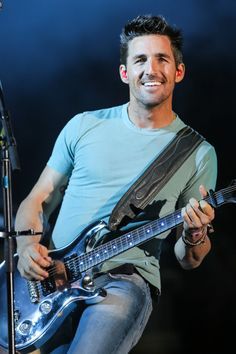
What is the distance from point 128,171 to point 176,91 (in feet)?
2.23

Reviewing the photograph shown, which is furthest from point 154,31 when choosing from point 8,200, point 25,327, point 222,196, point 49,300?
point 25,327

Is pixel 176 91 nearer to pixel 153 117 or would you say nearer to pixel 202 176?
pixel 153 117

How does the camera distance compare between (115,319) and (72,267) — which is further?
(72,267)

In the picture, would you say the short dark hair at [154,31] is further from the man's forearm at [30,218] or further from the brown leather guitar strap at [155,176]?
the man's forearm at [30,218]

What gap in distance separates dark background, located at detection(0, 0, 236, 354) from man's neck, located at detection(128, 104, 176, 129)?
371 mm

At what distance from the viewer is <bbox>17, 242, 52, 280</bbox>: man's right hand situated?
2.28 m

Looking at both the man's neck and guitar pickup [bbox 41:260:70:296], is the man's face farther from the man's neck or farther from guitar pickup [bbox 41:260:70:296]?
guitar pickup [bbox 41:260:70:296]

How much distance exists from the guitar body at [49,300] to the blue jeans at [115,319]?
63 mm

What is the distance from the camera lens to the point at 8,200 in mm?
1935

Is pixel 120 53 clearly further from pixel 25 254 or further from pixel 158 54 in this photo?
pixel 25 254

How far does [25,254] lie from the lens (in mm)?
2328

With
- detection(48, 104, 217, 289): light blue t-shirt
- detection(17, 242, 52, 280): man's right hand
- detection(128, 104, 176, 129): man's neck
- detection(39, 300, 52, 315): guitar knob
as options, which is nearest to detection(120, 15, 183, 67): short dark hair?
detection(128, 104, 176, 129): man's neck

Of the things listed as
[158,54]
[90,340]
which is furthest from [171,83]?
[90,340]

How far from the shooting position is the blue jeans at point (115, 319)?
209 cm
